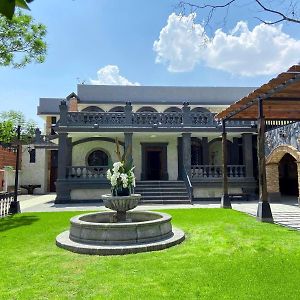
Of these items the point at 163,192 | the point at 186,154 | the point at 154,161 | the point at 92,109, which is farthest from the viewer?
the point at 92,109

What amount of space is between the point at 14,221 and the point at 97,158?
10.8m

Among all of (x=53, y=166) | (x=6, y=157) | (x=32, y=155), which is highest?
(x=32, y=155)

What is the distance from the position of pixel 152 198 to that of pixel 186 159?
3382 millimetres

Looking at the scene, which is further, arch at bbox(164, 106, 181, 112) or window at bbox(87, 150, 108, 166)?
arch at bbox(164, 106, 181, 112)

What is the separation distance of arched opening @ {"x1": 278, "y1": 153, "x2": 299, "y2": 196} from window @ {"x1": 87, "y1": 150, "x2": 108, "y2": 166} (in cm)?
1299

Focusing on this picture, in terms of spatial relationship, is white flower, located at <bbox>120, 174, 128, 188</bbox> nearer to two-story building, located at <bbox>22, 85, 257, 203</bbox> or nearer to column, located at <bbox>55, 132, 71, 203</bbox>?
two-story building, located at <bbox>22, 85, 257, 203</bbox>

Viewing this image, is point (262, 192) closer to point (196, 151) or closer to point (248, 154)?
point (248, 154)

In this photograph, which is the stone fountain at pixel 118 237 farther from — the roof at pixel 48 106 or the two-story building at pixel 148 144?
the roof at pixel 48 106

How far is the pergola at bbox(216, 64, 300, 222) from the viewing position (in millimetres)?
8637

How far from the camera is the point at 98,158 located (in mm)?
21406

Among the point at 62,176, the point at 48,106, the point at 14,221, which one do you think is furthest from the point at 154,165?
the point at 48,106

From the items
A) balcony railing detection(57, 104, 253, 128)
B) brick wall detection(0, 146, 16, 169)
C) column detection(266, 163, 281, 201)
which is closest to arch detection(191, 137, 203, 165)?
balcony railing detection(57, 104, 253, 128)

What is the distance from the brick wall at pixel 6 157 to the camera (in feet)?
77.3

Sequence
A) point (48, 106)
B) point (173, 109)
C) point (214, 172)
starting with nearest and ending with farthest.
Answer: point (214, 172)
point (173, 109)
point (48, 106)
